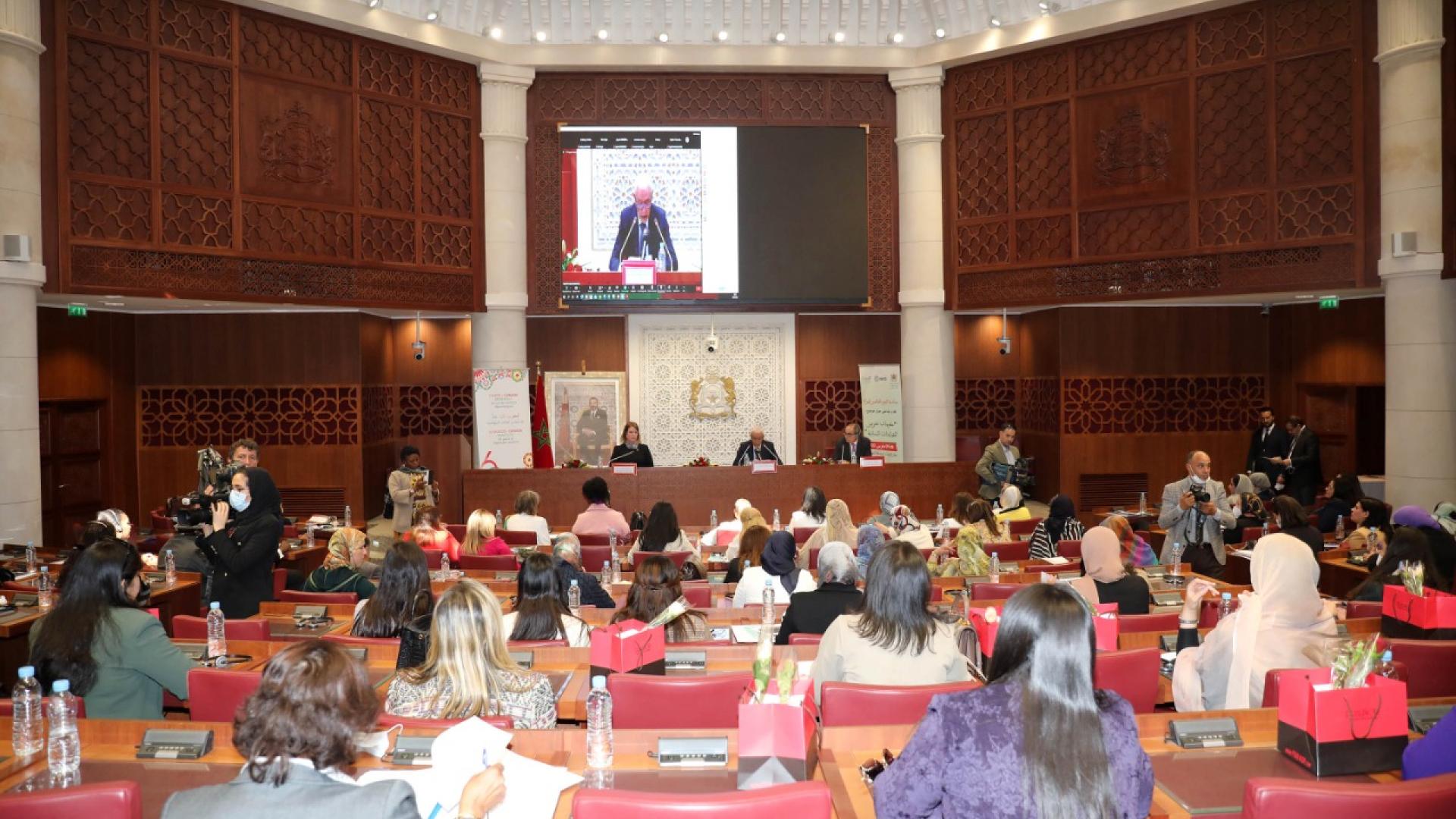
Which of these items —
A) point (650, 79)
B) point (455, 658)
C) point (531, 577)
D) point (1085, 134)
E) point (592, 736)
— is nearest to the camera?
point (592, 736)

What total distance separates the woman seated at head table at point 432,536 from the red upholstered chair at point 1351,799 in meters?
6.10

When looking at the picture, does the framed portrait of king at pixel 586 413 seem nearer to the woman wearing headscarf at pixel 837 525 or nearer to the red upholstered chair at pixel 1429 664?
the woman wearing headscarf at pixel 837 525

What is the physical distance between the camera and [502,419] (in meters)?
12.7

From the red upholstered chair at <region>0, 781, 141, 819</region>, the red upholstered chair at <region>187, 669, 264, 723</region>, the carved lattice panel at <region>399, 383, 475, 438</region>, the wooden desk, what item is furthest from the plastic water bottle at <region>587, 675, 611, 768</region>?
the carved lattice panel at <region>399, 383, 475, 438</region>

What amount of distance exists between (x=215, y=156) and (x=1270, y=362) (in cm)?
1246

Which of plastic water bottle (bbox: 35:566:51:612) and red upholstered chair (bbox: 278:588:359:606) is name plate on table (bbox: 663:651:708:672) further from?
plastic water bottle (bbox: 35:566:51:612)

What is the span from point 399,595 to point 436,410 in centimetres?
1059

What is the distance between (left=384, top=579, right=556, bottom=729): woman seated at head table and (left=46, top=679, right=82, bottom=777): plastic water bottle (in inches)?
34.5

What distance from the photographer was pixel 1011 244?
13.5 m

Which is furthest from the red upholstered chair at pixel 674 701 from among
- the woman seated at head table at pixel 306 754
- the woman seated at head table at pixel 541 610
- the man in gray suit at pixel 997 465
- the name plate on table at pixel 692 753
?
the man in gray suit at pixel 997 465

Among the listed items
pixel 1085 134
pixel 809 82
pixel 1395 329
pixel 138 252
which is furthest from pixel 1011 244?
pixel 138 252

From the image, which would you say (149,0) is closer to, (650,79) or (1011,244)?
(650,79)

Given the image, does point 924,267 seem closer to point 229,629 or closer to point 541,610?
point 541,610

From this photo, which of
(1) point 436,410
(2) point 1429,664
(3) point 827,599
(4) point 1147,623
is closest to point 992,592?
(4) point 1147,623
